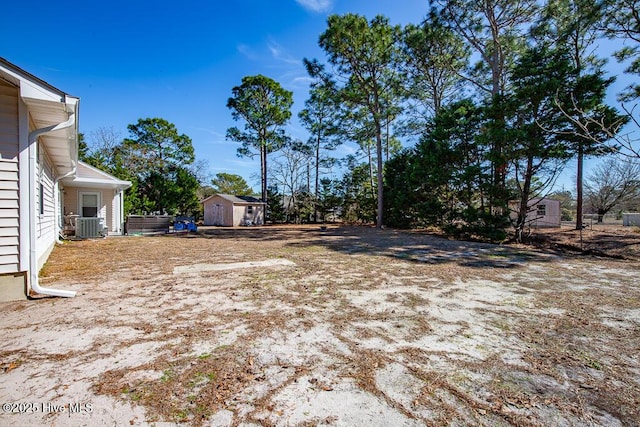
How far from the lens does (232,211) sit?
22.0m

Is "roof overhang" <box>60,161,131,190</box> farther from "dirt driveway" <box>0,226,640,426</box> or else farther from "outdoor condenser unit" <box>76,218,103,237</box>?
"dirt driveway" <box>0,226,640,426</box>

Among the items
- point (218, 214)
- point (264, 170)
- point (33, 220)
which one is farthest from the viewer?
point (264, 170)

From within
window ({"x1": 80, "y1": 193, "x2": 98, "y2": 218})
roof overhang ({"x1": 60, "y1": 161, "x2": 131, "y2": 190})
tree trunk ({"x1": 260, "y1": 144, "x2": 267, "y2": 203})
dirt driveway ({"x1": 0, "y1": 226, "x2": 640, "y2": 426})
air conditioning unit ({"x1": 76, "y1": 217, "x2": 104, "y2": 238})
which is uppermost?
tree trunk ({"x1": 260, "y1": 144, "x2": 267, "y2": 203})

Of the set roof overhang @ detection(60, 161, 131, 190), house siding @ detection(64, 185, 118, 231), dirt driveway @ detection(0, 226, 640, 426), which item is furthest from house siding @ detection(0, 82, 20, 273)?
house siding @ detection(64, 185, 118, 231)

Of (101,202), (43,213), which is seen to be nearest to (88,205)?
(101,202)

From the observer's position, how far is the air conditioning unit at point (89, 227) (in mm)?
10297

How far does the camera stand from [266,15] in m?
9.37

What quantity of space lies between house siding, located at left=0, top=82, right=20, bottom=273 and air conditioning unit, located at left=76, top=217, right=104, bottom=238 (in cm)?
827

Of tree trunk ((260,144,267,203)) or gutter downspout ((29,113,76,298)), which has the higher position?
tree trunk ((260,144,267,203))

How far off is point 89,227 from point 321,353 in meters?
11.8

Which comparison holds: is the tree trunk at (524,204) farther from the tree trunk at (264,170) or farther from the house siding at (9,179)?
the tree trunk at (264,170)

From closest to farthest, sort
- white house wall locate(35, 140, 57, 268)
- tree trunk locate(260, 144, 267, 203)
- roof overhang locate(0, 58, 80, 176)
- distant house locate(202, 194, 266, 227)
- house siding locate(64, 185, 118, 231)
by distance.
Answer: roof overhang locate(0, 58, 80, 176)
white house wall locate(35, 140, 57, 268)
house siding locate(64, 185, 118, 231)
distant house locate(202, 194, 266, 227)
tree trunk locate(260, 144, 267, 203)

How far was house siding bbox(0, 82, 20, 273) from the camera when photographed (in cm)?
347

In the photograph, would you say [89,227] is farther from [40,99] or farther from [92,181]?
[40,99]
